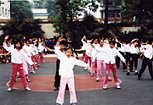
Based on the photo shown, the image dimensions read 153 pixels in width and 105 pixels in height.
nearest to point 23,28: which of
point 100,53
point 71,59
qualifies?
point 100,53

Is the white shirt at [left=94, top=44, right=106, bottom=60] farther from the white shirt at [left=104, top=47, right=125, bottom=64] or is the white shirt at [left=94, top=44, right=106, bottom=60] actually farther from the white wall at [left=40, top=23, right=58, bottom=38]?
the white wall at [left=40, top=23, right=58, bottom=38]

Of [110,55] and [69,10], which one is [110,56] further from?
[69,10]

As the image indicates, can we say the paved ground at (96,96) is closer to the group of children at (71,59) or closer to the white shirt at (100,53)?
the group of children at (71,59)

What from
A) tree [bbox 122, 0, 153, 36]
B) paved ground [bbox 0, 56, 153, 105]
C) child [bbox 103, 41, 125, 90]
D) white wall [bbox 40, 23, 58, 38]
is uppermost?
tree [bbox 122, 0, 153, 36]

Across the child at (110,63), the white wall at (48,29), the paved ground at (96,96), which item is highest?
the white wall at (48,29)

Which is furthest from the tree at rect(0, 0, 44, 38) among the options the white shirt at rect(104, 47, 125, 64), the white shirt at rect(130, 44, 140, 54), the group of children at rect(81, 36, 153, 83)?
the white shirt at rect(104, 47, 125, 64)

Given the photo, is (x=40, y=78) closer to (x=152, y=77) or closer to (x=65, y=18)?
(x=152, y=77)

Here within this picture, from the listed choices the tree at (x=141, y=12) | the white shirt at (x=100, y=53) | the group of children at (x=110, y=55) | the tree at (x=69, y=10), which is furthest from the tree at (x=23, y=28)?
the white shirt at (x=100, y=53)

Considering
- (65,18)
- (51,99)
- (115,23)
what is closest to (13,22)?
(65,18)

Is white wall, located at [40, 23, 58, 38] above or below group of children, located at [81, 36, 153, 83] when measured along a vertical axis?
above

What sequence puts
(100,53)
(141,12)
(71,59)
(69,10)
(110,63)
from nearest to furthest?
1. (71,59)
2. (110,63)
3. (100,53)
4. (141,12)
5. (69,10)

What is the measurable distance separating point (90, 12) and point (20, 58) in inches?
1099

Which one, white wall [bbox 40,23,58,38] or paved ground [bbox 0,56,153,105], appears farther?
white wall [bbox 40,23,58,38]

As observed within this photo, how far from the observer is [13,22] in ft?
129
